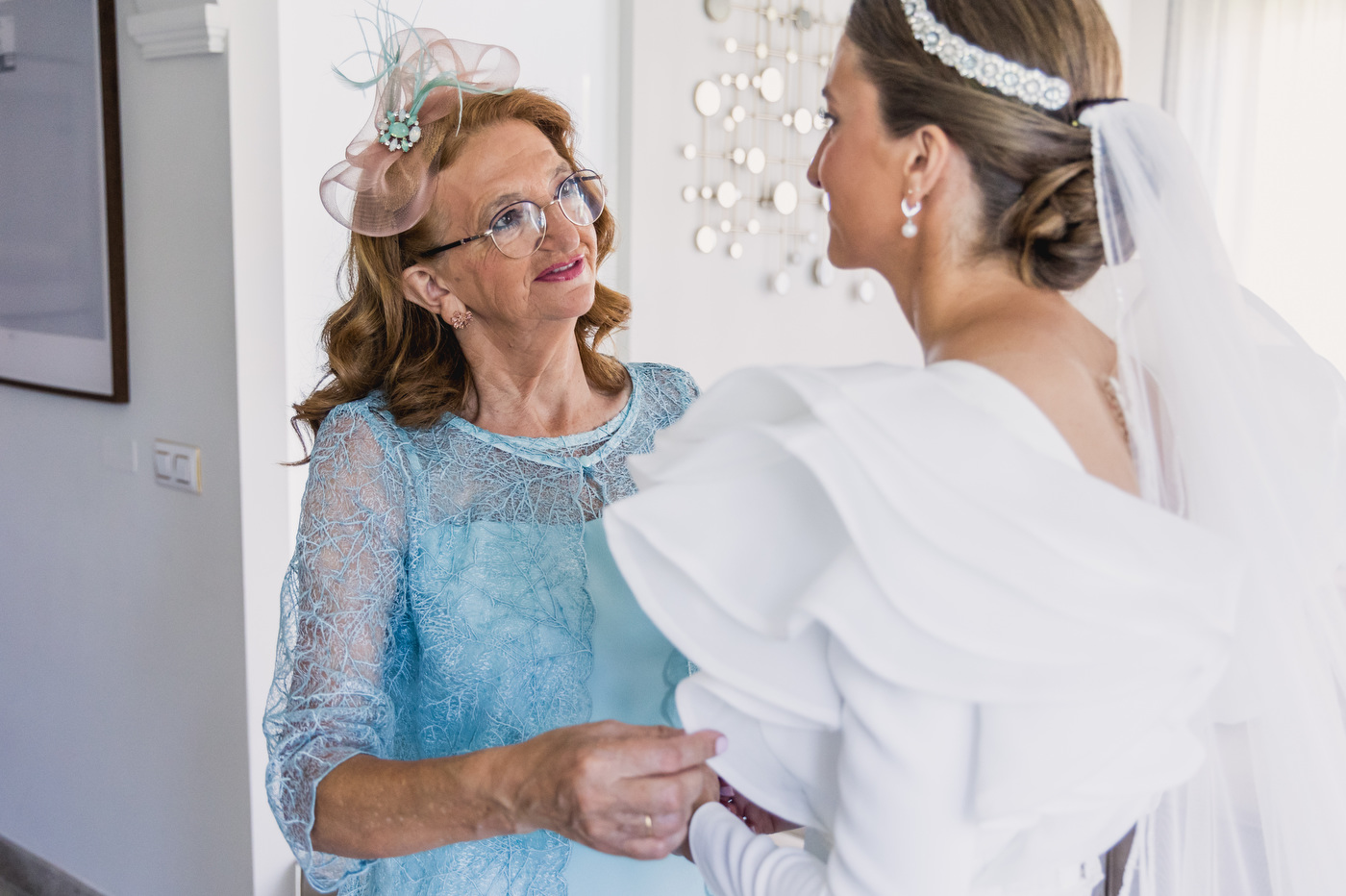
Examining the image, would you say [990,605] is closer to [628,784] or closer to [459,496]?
[628,784]

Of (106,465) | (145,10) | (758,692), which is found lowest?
(106,465)

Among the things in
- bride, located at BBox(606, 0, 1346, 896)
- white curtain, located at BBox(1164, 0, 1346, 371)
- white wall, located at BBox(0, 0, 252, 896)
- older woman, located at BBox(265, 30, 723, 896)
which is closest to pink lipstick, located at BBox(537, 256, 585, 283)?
older woman, located at BBox(265, 30, 723, 896)

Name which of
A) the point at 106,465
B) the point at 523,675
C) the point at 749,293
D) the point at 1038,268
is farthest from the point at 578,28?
the point at 1038,268

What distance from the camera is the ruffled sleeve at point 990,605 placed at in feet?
2.39

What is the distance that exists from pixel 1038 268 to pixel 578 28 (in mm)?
2505

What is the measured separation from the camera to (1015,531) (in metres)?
0.73

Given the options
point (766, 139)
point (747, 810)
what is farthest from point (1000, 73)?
point (766, 139)

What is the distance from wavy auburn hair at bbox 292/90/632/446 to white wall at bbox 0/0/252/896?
0.94 meters

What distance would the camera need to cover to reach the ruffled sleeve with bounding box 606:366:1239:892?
73 centimetres

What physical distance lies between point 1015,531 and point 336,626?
2.63 ft

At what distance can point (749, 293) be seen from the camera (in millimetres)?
3570

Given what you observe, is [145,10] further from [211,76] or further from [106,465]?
[106,465]

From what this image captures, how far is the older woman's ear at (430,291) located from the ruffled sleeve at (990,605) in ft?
2.45

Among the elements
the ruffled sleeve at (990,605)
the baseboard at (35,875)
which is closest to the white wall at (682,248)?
the baseboard at (35,875)
